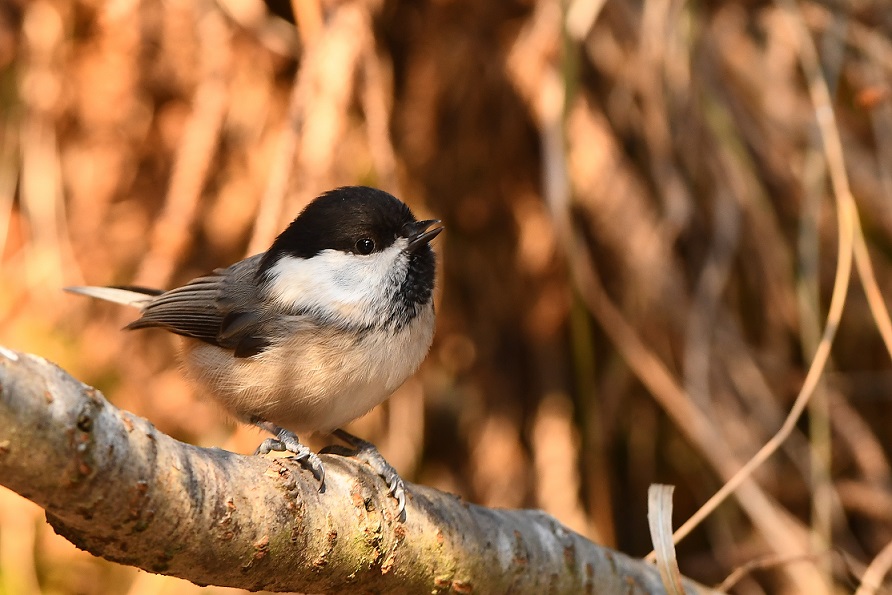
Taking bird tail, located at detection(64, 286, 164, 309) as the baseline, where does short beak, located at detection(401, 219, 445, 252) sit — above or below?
above

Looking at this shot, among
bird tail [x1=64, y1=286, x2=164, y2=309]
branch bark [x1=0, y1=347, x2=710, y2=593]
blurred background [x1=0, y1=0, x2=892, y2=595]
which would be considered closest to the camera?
branch bark [x1=0, y1=347, x2=710, y2=593]

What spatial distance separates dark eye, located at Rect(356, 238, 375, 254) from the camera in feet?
6.21

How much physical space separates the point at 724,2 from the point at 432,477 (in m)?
1.74

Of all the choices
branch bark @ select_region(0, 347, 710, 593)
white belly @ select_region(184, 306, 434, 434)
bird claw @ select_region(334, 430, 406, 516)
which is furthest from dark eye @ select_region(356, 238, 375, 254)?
branch bark @ select_region(0, 347, 710, 593)

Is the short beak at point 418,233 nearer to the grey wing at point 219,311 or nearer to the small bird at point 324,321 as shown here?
the small bird at point 324,321

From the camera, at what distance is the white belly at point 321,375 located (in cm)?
172

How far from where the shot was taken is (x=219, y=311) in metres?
2.00

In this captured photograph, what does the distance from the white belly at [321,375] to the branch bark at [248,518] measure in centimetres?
31

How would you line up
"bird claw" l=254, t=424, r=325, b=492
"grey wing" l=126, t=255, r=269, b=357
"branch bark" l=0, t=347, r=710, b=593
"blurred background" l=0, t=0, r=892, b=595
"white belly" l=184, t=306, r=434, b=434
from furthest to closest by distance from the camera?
"blurred background" l=0, t=0, r=892, b=595 → "grey wing" l=126, t=255, r=269, b=357 → "white belly" l=184, t=306, r=434, b=434 → "bird claw" l=254, t=424, r=325, b=492 → "branch bark" l=0, t=347, r=710, b=593

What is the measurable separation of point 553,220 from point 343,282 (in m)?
1.00

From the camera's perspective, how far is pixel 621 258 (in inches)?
111

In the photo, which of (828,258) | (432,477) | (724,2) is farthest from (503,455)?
(724,2)

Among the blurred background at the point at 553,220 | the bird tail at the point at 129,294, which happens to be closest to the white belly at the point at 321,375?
the bird tail at the point at 129,294

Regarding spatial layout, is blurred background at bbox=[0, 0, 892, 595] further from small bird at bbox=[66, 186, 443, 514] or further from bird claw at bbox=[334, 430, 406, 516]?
bird claw at bbox=[334, 430, 406, 516]
